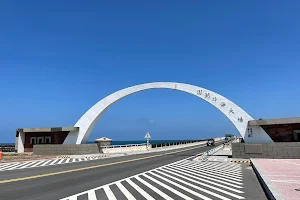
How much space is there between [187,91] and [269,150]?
490 inches

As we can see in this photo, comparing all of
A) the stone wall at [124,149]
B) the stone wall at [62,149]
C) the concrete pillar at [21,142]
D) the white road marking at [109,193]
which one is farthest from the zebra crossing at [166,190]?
A: the concrete pillar at [21,142]

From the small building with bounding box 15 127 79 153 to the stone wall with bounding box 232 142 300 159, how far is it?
21749mm

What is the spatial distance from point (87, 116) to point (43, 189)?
978 inches

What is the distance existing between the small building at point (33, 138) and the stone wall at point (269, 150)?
21749mm

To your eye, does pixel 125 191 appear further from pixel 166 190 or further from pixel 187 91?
pixel 187 91

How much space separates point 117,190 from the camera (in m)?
8.66

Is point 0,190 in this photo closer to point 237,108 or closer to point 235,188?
point 235,188

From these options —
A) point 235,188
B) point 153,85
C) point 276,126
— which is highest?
point 153,85

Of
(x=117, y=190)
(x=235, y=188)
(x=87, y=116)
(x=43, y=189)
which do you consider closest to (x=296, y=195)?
(x=235, y=188)

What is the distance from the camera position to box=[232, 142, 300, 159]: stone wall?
19.6 m

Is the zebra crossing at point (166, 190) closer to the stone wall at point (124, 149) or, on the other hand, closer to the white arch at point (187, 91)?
the white arch at point (187, 91)

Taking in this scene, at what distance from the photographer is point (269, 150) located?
810 inches

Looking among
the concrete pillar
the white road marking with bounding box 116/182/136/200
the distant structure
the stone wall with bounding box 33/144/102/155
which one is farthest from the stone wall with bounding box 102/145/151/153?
the white road marking with bounding box 116/182/136/200

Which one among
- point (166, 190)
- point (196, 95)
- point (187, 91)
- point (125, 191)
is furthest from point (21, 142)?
point (166, 190)
